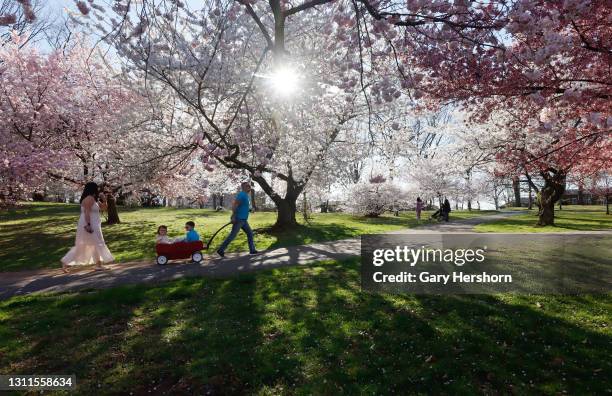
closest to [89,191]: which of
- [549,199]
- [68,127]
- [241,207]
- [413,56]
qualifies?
[241,207]

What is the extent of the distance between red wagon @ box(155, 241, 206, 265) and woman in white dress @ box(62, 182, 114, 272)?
130cm

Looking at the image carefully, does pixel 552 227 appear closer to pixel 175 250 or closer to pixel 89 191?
pixel 175 250

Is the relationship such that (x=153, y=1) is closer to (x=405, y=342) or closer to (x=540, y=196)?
(x=405, y=342)

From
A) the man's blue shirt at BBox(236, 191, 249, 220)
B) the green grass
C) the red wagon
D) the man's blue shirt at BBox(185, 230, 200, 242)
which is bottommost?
the green grass

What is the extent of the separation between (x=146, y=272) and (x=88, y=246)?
71.6 inches

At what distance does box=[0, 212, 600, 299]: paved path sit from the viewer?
795cm

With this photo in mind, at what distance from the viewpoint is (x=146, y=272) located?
911cm

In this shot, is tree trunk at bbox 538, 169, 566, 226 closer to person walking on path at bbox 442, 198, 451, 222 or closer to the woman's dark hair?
person walking on path at bbox 442, 198, 451, 222

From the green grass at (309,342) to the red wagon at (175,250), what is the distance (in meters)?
2.78

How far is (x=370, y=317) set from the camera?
19.0 feet

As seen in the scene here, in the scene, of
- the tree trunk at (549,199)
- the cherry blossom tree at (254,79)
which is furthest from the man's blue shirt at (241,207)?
the tree trunk at (549,199)

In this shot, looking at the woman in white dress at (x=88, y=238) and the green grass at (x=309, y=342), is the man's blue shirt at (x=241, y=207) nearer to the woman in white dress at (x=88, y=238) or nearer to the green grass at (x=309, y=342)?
the woman in white dress at (x=88, y=238)

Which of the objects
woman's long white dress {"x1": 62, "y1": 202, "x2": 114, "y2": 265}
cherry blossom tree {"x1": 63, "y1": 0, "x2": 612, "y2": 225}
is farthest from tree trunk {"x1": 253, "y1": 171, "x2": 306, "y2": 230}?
woman's long white dress {"x1": 62, "y1": 202, "x2": 114, "y2": 265}

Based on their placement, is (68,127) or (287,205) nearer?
(68,127)
